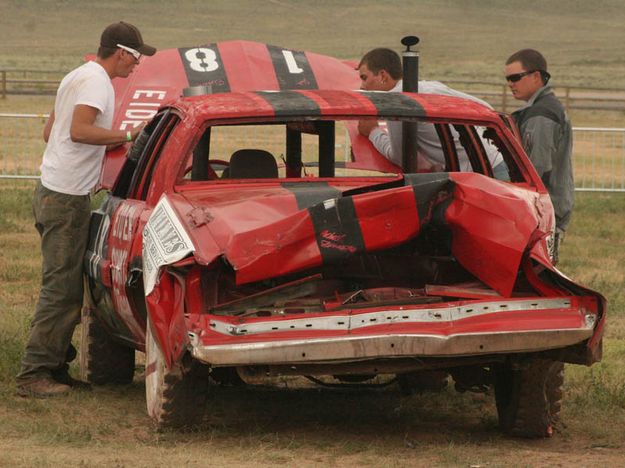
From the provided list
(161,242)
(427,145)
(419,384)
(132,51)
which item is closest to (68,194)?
(132,51)

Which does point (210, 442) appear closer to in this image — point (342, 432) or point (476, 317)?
point (342, 432)

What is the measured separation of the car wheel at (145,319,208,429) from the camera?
22.9 ft

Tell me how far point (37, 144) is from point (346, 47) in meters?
78.5

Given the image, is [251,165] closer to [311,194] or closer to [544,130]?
[311,194]

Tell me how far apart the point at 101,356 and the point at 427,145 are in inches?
86.6

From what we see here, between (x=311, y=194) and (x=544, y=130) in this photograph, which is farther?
(x=544, y=130)

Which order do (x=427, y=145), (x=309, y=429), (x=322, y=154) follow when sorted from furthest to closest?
(x=427, y=145) < (x=322, y=154) < (x=309, y=429)

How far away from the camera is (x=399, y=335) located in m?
6.45

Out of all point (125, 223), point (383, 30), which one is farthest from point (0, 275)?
point (383, 30)

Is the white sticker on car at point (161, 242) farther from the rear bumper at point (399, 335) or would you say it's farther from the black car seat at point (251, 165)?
the black car seat at point (251, 165)

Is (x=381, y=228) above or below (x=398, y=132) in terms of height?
above

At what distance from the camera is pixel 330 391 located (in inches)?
348

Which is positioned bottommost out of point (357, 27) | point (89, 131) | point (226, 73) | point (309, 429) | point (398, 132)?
point (357, 27)

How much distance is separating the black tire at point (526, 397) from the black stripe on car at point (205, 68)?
1092 cm
